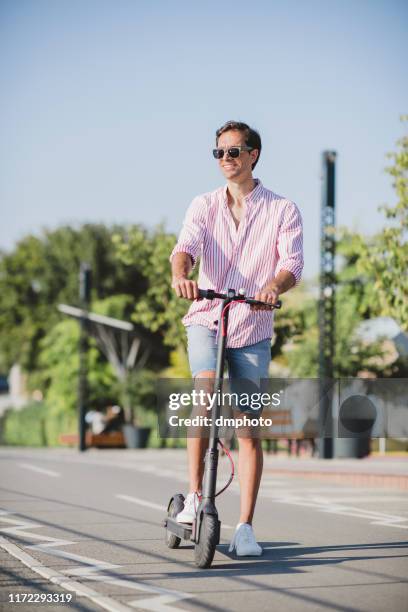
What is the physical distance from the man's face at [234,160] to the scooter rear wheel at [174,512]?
1.78m

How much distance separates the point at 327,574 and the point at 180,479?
9.57 m

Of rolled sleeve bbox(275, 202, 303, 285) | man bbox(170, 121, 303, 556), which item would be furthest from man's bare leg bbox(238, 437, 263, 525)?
rolled sleeve bbox(275, 202, 303, 285)

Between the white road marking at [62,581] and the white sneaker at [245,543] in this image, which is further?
the white sneaker at [245,543]

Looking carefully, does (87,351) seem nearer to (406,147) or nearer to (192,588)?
(406,147)

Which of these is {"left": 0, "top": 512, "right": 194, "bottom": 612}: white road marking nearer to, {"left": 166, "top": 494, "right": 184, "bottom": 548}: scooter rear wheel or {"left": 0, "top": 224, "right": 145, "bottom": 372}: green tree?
{"left": 166, "top": 494, "right": 184, "bottom": 548}: scooter rear wheel

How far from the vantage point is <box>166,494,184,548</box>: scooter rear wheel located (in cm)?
517

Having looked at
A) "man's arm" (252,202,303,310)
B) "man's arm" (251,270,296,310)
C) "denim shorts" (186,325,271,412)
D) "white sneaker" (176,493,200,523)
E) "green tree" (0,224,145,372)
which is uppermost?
"green tree" (0,224,145,372)

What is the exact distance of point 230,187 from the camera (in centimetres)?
533

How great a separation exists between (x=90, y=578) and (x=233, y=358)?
1381 mm

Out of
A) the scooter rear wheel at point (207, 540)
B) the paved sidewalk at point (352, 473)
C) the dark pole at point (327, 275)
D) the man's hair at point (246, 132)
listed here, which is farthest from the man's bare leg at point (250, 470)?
the dark pole at point (327, 275)

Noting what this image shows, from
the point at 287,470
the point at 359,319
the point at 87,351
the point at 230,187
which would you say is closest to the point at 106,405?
the point at 87,351

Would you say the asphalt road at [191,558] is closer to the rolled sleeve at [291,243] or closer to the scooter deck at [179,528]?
the scooter deck at [179,528]

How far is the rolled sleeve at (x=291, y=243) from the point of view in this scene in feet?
16.8

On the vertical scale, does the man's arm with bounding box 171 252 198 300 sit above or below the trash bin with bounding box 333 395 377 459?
above
